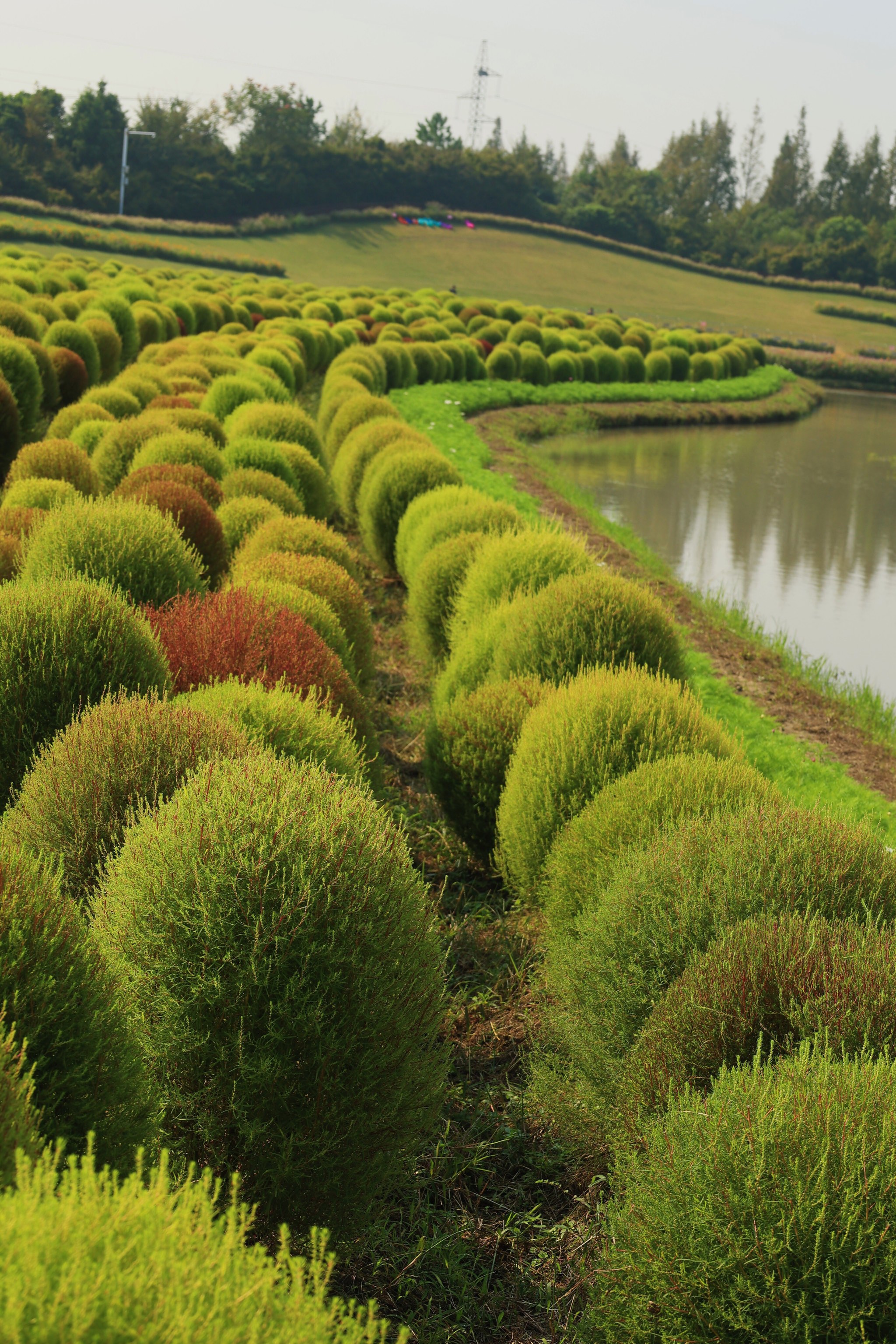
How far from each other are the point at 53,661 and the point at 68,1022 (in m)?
2.38

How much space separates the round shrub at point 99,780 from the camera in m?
3.63

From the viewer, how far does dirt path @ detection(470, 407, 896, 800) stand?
27.1ft

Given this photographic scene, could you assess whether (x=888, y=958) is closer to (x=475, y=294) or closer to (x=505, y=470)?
(x=505, y=470)

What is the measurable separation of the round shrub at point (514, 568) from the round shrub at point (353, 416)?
8.03m

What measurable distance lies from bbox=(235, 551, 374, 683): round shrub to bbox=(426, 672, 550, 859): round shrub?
1258 millimetres

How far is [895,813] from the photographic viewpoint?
23.4 ft

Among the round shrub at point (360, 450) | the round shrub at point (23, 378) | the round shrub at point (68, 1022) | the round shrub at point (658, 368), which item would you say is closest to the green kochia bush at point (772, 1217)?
the round shrub at point (68, 1022)

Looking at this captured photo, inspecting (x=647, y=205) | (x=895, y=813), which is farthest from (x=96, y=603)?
(x=647, y=205)

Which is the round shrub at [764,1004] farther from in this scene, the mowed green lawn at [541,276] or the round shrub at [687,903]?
the mowed green lawn at [541,276]

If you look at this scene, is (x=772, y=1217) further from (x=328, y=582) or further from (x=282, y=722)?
(x=328, y=582)

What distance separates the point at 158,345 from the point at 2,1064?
2077 centimetres

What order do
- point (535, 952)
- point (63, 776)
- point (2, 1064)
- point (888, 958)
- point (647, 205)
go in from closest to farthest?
point (2, 1064)
point (888, 958)
point (63, 776)
point (535, 952)
point (647, 205)

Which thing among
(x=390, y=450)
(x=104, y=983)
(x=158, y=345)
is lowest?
(x=104, y=983)

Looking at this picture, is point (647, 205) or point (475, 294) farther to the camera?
point (647, 205)
